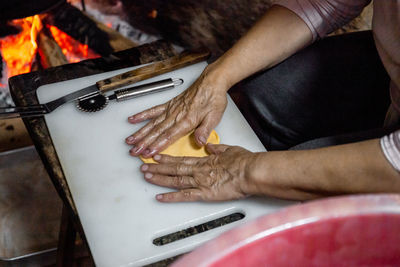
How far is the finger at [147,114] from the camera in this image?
1.15m

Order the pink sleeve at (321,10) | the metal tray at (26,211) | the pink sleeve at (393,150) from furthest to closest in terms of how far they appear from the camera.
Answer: the metal tray at (26,211) → the pink sleeve at (321,10) → the pink sleeve at (393,150)

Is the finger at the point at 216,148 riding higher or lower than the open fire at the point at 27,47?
higher

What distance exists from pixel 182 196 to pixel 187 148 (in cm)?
16

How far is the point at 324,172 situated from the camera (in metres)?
Answer: 0.91

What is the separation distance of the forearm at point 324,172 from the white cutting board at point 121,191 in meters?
0.06

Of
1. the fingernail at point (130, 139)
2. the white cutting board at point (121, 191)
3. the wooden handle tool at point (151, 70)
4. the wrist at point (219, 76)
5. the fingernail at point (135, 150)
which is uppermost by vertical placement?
the wrist at point (219, 76)

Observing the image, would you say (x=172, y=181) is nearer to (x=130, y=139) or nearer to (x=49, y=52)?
(x=130, y=139)

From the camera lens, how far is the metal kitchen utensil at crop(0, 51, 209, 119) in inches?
45.2

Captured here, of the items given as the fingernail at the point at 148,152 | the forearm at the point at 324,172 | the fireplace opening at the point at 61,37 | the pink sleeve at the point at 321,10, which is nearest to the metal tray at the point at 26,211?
the fireplace opening at the point at 61,37

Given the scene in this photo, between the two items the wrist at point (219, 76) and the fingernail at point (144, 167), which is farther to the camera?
the wrist at point (219, 76)

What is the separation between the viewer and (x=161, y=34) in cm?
239

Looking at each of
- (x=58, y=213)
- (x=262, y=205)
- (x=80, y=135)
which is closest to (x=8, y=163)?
(x=58, y=213)

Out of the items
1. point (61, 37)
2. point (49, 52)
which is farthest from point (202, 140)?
point (61, 37)

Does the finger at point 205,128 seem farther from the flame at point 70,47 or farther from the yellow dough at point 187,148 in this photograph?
the flame at point 70,47
